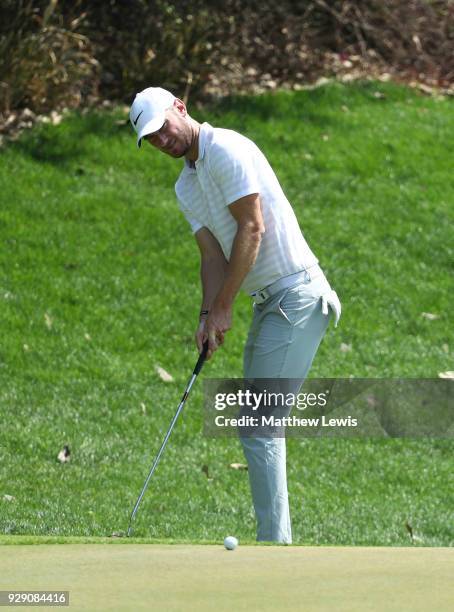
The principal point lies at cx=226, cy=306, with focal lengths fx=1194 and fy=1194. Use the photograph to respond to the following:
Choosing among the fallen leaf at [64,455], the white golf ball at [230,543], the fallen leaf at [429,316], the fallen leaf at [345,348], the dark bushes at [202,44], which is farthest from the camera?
the dark bushes at [202,44]

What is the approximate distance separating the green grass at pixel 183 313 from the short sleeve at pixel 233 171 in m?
1.53

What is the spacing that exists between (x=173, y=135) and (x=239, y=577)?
2.04 meters

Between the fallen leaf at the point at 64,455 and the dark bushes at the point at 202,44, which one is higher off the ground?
the dark bushes at the point at 202,44

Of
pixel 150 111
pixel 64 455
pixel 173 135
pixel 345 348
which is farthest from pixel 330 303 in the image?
pixel 345 348

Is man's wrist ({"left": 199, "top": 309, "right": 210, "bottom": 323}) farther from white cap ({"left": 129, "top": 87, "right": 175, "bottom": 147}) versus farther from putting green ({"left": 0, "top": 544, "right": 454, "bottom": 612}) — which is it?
putting green ({"left": 0, "top": 544, "right": 454, "bottom": 612})

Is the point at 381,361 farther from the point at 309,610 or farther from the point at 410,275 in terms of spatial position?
the point at 309,610

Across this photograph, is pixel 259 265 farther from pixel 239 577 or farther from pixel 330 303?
pixel 239 577

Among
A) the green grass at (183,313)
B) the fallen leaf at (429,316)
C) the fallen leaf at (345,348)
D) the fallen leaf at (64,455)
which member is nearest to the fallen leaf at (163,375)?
the green grass at (183,313)

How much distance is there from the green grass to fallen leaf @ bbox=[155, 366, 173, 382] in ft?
0.16

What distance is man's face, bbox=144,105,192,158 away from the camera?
465 cm

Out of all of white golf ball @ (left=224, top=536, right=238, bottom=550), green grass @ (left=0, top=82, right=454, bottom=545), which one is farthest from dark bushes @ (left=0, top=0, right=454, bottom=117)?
white golf ball @ (left=224, top=536, right=238, bottom=550)

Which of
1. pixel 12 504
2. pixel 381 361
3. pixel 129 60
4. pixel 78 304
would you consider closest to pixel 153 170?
pixel 129 60

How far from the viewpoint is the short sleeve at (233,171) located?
15.0ft

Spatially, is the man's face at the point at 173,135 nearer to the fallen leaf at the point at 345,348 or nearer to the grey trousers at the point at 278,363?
the grey trousers at the point at 278,363
